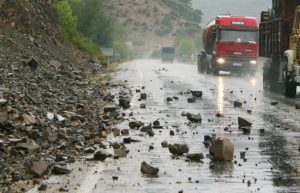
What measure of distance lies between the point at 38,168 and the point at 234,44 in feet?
113

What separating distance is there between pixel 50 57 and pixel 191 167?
24.5m

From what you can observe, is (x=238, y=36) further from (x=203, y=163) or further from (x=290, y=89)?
(x=203, y=163)

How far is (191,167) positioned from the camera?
33.5ft

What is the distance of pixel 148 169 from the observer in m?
A: 9.65

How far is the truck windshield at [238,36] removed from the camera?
42.2 m

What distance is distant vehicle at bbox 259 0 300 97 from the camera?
25219 mm

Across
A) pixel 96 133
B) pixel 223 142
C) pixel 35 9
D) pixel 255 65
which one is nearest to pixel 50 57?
pixel 35 9

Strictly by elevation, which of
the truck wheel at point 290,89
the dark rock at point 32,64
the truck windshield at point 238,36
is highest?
the truck windshield at point 238,36

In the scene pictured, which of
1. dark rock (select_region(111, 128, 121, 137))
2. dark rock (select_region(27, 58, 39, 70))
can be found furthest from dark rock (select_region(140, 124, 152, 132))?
dark rock (select_region(27, 58, 39, 70))

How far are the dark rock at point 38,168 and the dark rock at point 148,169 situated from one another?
1.36m

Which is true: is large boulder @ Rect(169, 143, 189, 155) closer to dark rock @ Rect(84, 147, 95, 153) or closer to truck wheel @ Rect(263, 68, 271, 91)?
dark rock @ Rect(84, 147, 95, 153)

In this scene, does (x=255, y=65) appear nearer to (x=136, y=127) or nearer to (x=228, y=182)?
(x=136, y=127)

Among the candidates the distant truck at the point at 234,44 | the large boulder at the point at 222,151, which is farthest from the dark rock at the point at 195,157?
the distant truck at the point at 234,44

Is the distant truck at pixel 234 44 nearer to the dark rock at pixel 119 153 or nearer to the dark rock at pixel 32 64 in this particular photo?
the dark rock at pixel 32 64
